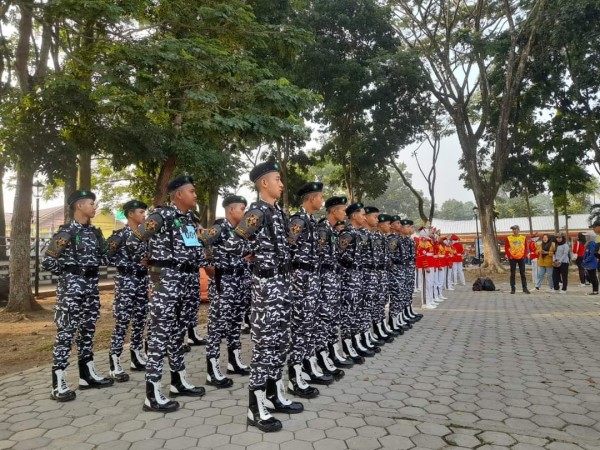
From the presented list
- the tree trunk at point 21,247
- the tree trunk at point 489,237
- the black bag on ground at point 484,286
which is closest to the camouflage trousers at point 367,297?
the tree trunk at point 21,247

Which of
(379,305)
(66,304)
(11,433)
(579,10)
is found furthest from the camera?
(579,10)

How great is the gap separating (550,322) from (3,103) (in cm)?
1142

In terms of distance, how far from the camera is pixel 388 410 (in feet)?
13.0

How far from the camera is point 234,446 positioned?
3248 millimetres

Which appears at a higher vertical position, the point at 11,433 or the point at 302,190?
the point at 302,190

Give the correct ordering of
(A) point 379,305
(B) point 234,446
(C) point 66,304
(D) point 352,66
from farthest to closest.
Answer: (D) point 352,66 < (A) point 379,305 < (C) point 66,304 < (B) point 234,446

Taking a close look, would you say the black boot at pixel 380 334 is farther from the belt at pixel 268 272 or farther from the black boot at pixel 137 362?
the belt at pixel 268 272

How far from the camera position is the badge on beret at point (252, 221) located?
3.77 meters

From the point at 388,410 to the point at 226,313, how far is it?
2.09 meters

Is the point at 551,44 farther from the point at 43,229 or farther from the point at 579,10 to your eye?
the point at 43,229

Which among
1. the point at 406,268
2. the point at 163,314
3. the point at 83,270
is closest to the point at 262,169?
the point at 163,314

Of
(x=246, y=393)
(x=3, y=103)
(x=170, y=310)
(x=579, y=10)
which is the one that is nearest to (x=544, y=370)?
(x=246, y=393)

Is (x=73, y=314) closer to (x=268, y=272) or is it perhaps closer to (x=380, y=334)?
(x=268, y=272)

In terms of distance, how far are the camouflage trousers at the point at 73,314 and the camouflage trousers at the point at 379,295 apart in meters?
3.63
